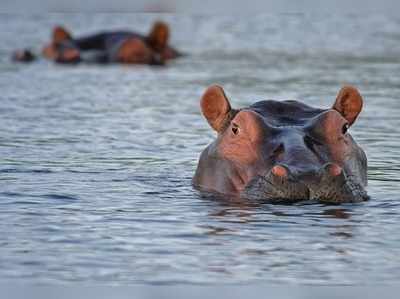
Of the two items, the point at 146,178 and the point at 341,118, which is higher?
the point at 341,118

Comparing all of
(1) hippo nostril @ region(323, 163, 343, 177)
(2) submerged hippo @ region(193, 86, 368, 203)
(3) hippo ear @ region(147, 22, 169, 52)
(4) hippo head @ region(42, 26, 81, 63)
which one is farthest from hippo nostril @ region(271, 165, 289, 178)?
(3) hippo ear @ region(147, 22, 169, 52)

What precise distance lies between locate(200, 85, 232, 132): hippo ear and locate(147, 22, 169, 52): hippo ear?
15105 millimetres

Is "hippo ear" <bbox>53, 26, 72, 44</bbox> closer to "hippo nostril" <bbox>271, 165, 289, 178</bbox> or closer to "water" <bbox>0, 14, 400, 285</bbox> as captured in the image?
"water" <bbox>0, 14, 400, 285</bbox>

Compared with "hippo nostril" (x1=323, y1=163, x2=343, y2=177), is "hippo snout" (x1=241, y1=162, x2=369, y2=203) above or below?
below

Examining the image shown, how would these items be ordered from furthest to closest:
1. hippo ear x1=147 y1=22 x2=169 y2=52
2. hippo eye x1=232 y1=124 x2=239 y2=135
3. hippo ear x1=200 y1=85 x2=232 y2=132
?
hippo ear x1=147 y1=22 x2=169 y2=52
hippo ear x1=200 y1=85 x2=232 y2=132
hippo eye x1=232 y1=124 x2=239 y2=135

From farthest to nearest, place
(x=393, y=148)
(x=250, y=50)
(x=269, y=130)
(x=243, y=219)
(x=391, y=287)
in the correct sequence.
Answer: (x=250, y=50) < (x=393, y=148) < (x=269, y=130) < (x=243, y=219) < (x=391, y=287)

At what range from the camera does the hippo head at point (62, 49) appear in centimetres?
2622

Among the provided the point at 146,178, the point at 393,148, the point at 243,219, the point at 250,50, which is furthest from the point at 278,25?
the point at 243,219

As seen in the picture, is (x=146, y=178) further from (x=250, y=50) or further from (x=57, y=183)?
(x=250, y=50)

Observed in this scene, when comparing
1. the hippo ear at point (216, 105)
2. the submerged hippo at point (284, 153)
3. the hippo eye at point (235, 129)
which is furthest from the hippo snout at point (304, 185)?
the hippo ear at point (216, 105)

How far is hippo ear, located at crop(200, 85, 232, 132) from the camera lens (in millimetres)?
11719

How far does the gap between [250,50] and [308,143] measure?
60.0 feet

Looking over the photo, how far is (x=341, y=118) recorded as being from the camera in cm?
1108

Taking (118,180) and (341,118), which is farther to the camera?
(118,180)
